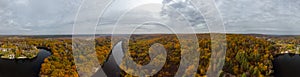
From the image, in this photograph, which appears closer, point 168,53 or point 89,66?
point 168,53

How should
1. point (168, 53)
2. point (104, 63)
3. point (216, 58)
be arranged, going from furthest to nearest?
point (104, 63), point (168, 53), point (216, 58)

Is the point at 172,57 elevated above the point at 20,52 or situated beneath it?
elevated above

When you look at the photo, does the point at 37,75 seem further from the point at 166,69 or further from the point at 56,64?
the point at 166,69

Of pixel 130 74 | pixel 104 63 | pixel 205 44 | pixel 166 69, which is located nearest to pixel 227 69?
pixel 205 44

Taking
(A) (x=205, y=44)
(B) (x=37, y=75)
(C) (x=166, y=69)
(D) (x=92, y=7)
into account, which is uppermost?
(D) (x=92, y=7)

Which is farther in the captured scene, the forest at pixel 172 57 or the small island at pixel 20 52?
the small island at pixel 20 52

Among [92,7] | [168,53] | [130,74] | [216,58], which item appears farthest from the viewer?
[130,74]

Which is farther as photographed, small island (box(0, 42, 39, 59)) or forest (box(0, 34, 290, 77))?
small island (box(0, 42, 39, 59))

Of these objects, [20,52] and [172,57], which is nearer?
[172,57]

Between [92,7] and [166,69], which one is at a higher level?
[92,7]
